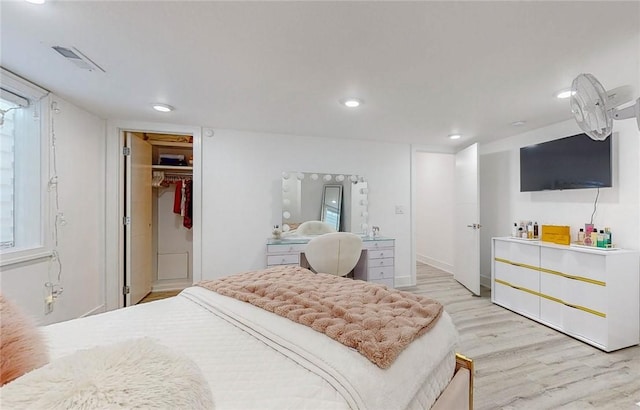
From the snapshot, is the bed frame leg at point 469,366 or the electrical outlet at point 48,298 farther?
the electrical outlet at point 48,298

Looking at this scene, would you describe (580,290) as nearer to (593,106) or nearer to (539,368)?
(539,368)

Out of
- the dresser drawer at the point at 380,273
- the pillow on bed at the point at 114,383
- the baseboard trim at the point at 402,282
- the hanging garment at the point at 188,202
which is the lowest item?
the baseboard trim at the point at 402,282

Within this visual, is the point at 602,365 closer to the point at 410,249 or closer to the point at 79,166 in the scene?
the point at 410,249

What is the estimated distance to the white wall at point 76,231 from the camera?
224 centimetres

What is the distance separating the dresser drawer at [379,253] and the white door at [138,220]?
2.84m

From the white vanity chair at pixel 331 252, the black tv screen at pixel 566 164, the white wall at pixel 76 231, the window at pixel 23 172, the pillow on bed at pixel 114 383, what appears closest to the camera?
the pillow on bed at pixel 114 383

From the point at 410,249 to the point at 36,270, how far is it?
4210mm

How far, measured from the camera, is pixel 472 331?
9.00ft

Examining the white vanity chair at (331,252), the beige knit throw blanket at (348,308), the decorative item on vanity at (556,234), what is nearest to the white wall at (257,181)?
the white vanity chair at (331,252)

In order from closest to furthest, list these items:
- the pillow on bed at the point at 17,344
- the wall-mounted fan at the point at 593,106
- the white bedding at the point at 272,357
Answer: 1. the pillow on bed at the point at 17,344
2. the white bedding at the point at 272,357
3. the wall-mounted fan at the point at 593,106

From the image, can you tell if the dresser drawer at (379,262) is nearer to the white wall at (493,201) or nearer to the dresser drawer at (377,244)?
the dresser drawer at (377,244)

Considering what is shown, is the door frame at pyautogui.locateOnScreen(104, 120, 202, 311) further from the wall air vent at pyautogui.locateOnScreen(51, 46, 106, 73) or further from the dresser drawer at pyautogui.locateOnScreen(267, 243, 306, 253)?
the dresser drawer at pyautogui.locateOnScreen(267, 243, 306, 253)

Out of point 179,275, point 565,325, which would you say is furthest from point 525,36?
point 179,275

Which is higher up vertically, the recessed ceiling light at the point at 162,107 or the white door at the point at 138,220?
the recessed ceiling light at the point at 162,107
